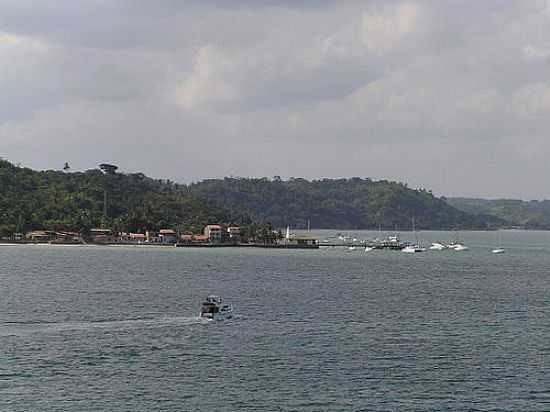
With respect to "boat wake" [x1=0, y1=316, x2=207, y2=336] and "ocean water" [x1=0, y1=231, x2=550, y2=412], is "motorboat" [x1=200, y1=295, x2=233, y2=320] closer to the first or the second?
"boat wake" [x1=0, y1=316, x2=207, y2=336]

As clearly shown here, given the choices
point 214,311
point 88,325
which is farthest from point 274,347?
point 88,325

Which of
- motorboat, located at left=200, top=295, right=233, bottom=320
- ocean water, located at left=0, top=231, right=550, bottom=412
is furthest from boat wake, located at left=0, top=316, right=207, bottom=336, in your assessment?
motorboat, located at left=200, top=295, right=233, bottom=320

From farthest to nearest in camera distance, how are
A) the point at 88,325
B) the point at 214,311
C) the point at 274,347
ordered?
the point at 214,311 < the point at 88,325 < the point at 274,347

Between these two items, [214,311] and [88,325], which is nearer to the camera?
[88,325]

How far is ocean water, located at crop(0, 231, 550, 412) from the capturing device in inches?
1767

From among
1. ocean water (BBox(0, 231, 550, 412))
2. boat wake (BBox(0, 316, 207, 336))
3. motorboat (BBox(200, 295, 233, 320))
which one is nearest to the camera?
ocean water (BBox(0, 231, 550, 412))

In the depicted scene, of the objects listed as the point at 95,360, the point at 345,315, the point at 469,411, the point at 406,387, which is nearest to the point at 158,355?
the point at 95,360

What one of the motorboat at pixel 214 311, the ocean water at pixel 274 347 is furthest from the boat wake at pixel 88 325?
the motorboat at pixel 214 311

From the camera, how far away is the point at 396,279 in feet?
417

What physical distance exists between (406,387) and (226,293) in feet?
176

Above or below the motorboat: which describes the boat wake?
below

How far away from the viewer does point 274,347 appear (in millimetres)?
59062

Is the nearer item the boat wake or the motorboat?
the boat wake

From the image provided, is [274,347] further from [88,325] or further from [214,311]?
[88,325]
